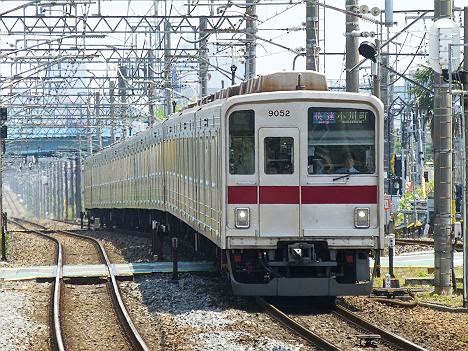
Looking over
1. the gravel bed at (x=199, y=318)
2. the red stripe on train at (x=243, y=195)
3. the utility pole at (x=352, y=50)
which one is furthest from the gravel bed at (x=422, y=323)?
the utility pole at (x=352, y=50)

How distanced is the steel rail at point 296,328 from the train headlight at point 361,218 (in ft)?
4.51

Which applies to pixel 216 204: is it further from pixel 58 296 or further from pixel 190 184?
pixel 190 184

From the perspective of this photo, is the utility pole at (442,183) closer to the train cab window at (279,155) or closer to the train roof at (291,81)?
the train roof at (291,81)

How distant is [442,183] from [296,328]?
4239mm

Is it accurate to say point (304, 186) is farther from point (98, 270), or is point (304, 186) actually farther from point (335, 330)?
point (98, 270)

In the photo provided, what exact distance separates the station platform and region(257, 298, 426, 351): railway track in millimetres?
4626

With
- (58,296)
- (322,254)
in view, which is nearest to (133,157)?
(58,296)

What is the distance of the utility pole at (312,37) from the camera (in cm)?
1984

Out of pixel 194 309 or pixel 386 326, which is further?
pixel 194 309

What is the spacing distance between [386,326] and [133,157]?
64.6 feet

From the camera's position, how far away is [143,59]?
1414 inches

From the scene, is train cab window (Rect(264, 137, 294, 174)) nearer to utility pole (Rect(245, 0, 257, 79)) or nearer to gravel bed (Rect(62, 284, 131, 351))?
gravel bed (Rect(62, 284, 131, 351))

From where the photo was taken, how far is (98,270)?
65.0 feet

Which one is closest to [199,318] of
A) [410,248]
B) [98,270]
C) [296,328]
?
[296,328]
